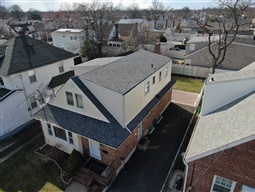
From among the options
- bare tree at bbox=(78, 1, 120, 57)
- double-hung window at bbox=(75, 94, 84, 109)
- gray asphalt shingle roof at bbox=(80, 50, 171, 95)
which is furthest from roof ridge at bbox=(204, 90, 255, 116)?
bare tree at bbox=(78, 1, 120, 57)

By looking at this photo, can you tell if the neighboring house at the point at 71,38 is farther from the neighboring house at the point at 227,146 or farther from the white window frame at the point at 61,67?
the neighboring house at the point at 227,146

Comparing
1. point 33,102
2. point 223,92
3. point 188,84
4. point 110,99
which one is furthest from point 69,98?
point 188,84

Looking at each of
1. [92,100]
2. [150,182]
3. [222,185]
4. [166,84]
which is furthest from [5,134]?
[222,185]

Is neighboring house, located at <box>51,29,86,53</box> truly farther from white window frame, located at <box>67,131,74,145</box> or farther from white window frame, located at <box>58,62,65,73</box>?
white window frame, located at <box>67,131,74,145</box>

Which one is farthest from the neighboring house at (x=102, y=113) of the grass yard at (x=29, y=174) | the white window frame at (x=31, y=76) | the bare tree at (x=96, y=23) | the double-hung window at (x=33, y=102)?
the bare tree at (x=96, y=23)

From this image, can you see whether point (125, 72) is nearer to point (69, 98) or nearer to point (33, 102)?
point (69, 98)

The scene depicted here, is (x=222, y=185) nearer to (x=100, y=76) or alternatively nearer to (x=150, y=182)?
(x=150, y=182)
